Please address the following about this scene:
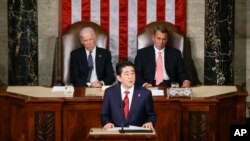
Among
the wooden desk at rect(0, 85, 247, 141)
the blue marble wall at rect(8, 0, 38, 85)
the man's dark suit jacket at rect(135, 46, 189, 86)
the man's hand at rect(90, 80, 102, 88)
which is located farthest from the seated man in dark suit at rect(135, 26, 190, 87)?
the blue marble wall at rect(8, 0, 38, 85)

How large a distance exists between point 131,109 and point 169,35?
280cm

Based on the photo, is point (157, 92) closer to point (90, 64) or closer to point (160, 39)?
point (160, 39)

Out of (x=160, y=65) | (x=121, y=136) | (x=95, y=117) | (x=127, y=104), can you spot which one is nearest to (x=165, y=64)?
(x=160, y=65)

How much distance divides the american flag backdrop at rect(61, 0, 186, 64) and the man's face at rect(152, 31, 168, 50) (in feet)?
2.82

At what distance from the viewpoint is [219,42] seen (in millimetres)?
9352

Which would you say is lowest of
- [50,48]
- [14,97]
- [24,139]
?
[24,139]

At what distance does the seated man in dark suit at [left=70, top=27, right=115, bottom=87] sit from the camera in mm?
8594

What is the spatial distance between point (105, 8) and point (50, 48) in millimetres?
965

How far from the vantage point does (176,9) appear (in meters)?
9.47

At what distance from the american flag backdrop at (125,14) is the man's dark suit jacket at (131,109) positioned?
3.15 m

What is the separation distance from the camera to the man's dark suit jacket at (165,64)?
28.5ft

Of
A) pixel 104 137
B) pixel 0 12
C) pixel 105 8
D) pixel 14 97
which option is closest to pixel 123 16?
pixel 105 8

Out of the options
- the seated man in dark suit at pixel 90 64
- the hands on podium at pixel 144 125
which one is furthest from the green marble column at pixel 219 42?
the hands on podium at pixel 144 125

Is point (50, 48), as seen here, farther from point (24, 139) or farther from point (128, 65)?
point (128, 65)
